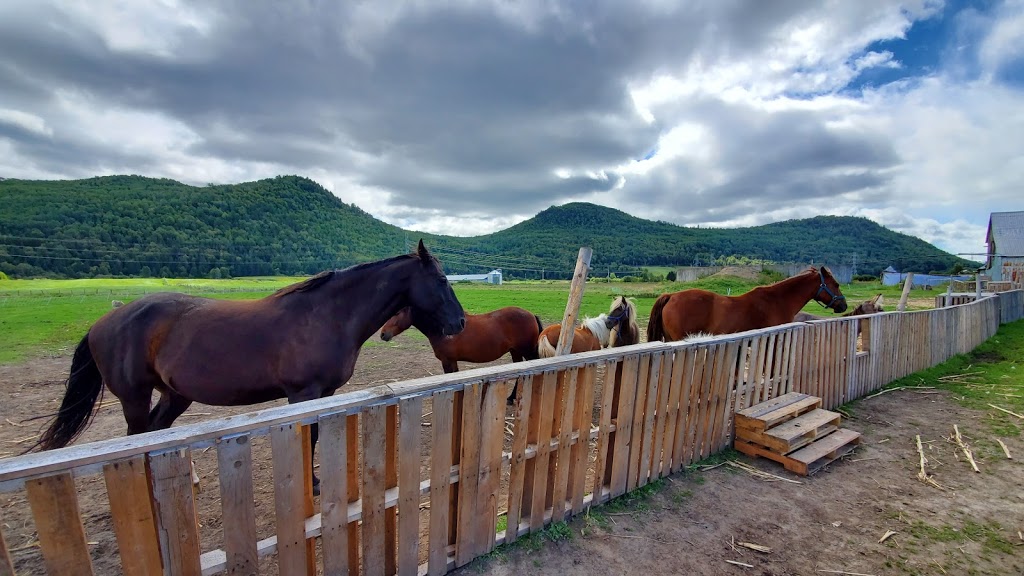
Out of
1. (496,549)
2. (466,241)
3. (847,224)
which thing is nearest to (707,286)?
(496,549)

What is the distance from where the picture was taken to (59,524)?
1.47m

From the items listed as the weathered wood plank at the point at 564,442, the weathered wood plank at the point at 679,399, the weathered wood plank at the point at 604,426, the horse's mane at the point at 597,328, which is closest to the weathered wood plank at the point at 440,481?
the weathered wood plank at the point at 564,442

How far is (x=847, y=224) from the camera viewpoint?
9638cm

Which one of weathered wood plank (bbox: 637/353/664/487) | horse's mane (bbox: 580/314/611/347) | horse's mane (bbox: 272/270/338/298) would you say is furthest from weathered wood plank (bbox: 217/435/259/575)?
horse's mane (bbox: 580/314/611/347)

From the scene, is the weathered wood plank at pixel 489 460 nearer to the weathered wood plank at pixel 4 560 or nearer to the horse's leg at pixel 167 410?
the weathered wood plank at pixel 4 560

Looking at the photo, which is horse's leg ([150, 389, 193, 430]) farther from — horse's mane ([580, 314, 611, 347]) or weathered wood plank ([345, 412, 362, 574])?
horse's mane ([580, 314, 611, 347])

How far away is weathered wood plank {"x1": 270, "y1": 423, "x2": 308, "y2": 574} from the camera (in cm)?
195

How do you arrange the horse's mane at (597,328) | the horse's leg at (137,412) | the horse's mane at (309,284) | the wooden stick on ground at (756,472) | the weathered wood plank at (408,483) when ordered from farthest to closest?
1. the horse's mane at (597,328)
2. the wooden stick on ground at (756,472)
3. the horse's mane at (309,284)
4. the horse's leg at (137,412)
5. the weathered wood plank at (408,483)

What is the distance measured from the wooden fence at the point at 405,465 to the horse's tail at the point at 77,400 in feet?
2.09

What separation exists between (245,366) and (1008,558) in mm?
6056

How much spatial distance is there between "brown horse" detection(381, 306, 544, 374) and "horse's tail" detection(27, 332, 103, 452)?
3063mm

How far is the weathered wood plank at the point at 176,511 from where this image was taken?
65.6 inches

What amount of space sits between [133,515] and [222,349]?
1.91m

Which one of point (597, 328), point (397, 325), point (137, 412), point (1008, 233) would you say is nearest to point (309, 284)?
point (137, 412)
